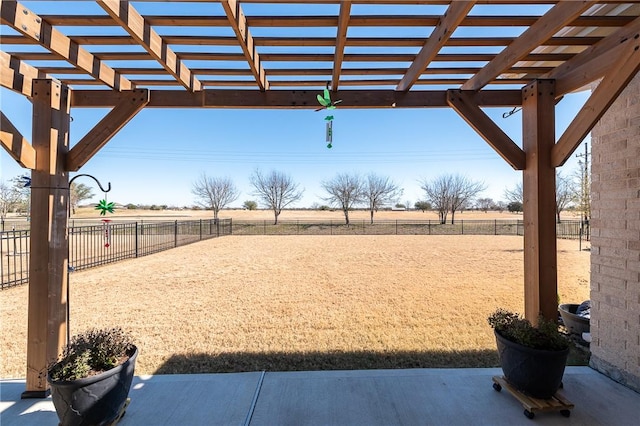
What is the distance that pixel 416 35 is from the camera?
2.05 metres

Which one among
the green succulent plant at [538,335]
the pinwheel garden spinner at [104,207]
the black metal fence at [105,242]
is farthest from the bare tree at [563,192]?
the black metal fence at [105,242]

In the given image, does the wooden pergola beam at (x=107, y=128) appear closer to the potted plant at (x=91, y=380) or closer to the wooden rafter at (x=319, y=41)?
the wooden rafter at (x=319, y=41)

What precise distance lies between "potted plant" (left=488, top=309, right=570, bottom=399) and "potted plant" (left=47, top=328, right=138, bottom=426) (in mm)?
2540

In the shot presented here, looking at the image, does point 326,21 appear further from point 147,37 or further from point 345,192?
point 345,192

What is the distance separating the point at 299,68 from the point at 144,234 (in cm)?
1124

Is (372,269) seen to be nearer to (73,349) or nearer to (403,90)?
(403,90)

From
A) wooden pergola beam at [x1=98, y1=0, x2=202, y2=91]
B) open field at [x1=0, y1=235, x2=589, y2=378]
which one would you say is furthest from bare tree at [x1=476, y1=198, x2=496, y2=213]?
wooden pergola beam at [x1=98, y1=0, x2=202, y2=91]

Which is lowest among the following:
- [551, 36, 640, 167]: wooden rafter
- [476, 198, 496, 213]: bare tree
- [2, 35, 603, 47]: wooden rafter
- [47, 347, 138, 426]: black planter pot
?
[47, 347, 138, 426]: black planter pot

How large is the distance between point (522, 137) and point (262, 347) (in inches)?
127

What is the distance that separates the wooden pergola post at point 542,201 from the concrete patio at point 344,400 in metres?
0.64

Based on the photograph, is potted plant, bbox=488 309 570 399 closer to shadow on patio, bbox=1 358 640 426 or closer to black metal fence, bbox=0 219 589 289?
shadow on patio, bbox=1 358 640 426

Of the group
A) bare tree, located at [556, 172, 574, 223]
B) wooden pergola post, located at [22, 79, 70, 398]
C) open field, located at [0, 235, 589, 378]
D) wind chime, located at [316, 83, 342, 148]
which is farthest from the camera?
bare tree, located at [556, 172, 574, 223]

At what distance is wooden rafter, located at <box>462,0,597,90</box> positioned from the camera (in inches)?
63.7

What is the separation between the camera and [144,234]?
1128 centimetres
